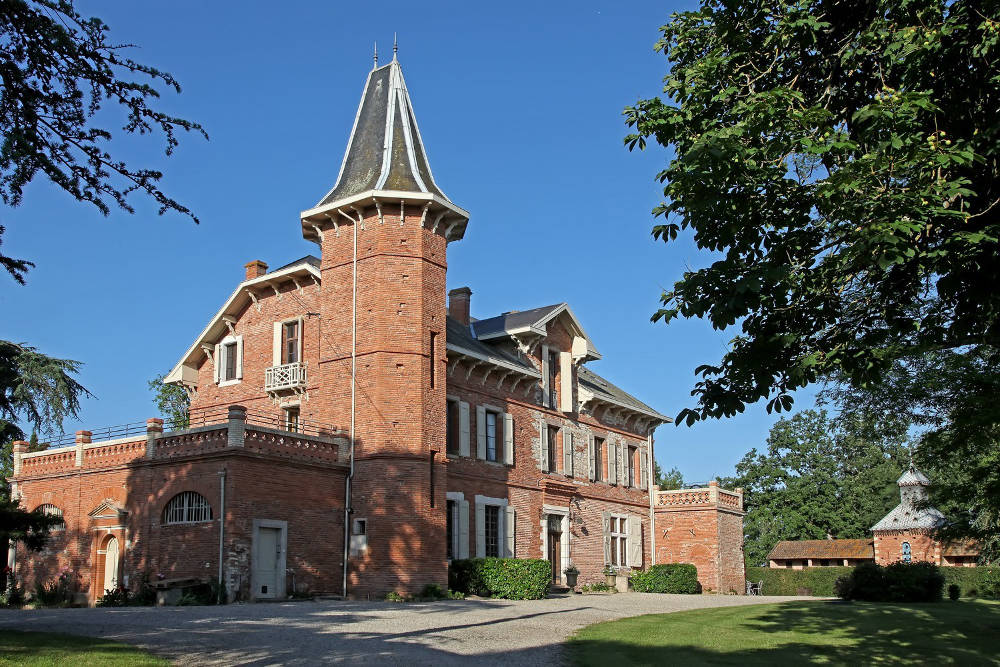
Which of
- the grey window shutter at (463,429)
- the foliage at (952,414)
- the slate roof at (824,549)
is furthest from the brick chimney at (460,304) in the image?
the slate roof at (824,549)

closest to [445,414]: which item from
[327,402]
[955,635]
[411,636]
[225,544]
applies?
[327,402]

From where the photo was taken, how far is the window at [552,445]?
107ft

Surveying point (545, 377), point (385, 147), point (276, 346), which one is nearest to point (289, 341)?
point (276, 346)

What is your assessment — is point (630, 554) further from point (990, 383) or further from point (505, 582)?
point (990, 383)

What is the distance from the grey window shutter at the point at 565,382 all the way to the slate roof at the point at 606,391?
1185mm

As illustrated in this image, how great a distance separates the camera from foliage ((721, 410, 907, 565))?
199 feet

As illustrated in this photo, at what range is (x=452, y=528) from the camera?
26844mm

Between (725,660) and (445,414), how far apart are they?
44.8ft

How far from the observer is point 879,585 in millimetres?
28000

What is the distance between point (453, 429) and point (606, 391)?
11500 millimetres

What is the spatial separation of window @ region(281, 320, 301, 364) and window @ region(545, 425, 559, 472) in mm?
9512

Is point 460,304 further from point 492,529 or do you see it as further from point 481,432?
point 492,529

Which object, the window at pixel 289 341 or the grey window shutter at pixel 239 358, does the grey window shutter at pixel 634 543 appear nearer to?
the window at pixel 289 341

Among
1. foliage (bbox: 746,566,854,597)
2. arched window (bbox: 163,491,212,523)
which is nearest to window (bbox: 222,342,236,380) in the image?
arched window (bbox: 163,491,212,523)
